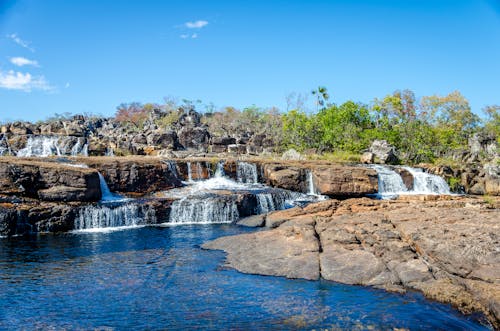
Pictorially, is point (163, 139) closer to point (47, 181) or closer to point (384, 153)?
point (384, 153)

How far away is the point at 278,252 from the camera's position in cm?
1295

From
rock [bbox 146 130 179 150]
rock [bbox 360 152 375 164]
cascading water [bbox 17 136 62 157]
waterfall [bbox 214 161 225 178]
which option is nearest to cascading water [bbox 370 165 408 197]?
rock [bbox 360 152 375 164]

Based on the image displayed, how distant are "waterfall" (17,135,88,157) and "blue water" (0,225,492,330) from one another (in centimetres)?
2663

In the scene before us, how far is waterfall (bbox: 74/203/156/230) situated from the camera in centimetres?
2016

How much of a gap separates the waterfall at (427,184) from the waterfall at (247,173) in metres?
12.5

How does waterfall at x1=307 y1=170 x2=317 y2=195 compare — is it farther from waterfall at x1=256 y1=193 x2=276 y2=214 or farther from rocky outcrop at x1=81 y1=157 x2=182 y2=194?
rocky outcrop at x1=81 y1=157 x2=182 y2=194

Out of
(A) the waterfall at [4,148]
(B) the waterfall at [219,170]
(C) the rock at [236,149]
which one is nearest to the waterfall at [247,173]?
(B) the waterfall at [219,170]

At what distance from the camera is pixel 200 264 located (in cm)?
1334

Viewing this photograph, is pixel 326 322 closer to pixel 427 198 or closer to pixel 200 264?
pixel 200 264

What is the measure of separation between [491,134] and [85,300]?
52.9 metres

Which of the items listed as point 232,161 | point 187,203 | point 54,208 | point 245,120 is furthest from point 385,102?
point 54,208

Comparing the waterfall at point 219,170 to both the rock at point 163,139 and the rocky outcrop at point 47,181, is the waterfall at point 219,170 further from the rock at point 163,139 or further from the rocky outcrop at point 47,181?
the rock at point 163,139

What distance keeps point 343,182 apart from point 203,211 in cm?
977

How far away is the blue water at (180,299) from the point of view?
28.9ft
